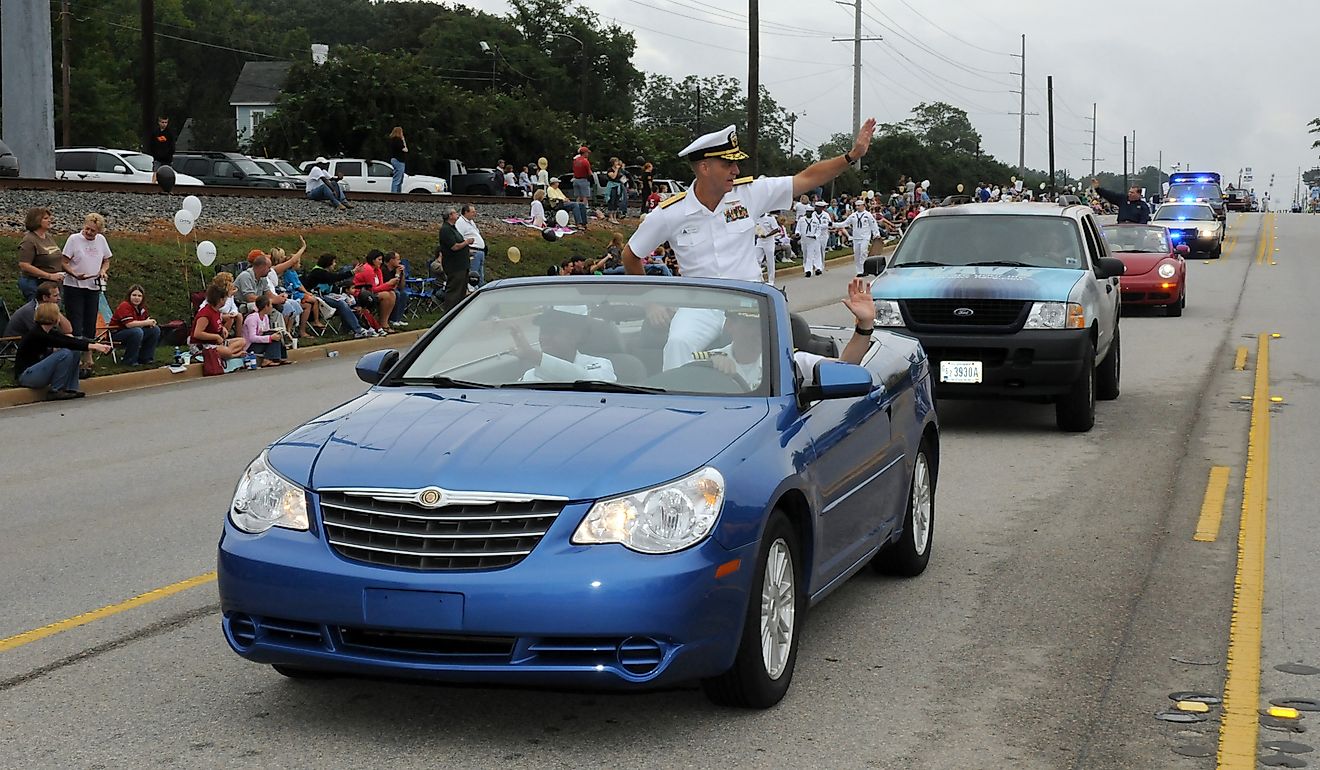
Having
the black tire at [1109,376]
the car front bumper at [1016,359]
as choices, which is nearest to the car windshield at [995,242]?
the car front bumper at [1016,359]

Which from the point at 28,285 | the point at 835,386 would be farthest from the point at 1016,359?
the point at 28,285

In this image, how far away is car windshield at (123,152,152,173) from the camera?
40369 millimetres

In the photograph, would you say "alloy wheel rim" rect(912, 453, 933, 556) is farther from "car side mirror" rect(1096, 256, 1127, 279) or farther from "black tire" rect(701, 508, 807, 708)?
"car side mirror" rect(1096, 256, 1127, 279)

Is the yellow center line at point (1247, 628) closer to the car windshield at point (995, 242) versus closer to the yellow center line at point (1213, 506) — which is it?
the yellow center line at point (1213, 506)

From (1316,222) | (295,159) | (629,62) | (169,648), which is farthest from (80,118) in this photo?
(169,648)

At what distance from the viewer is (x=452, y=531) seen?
4.84m

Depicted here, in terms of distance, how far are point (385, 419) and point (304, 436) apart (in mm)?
275

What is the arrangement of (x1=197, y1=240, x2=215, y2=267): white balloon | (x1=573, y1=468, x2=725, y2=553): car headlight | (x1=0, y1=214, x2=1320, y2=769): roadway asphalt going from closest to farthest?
1. (x1=573, y1=468, x2=725, y2=553): car headlight
2. (x1=0, y1=214, x2=1320, y2=769): roadway asphalt
3. (x1=197, y1=240, x2=215, y2=267): white balloon

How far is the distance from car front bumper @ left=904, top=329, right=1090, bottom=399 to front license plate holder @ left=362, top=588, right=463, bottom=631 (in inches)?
325

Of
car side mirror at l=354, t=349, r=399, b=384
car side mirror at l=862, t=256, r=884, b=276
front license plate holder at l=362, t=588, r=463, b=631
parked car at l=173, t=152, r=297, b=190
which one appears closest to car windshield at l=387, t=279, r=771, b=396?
car side mirror at l=354, t=349, r=399, b=384

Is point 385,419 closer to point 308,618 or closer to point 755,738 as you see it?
point 308,618

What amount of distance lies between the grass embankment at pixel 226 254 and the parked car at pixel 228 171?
26.6 feet

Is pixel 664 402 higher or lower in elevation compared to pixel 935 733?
higher

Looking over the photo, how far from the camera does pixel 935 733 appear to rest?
5.25m
